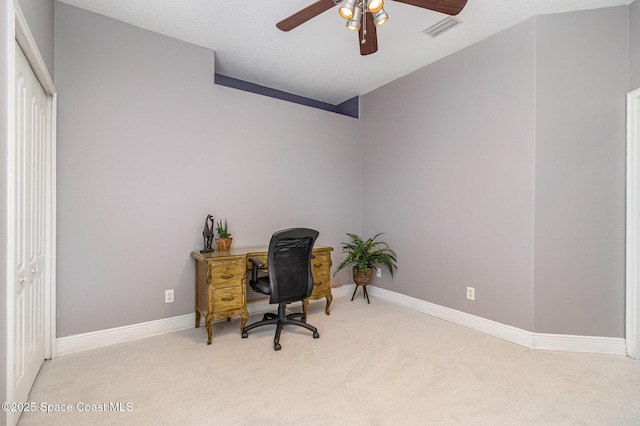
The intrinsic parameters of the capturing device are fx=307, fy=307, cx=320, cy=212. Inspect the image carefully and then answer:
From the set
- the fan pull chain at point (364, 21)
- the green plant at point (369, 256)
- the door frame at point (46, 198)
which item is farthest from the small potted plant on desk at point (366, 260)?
the door frame at point (46, 198)

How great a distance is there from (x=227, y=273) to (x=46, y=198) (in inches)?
59.3

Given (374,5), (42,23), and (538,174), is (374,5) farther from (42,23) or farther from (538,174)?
A: (42,23)

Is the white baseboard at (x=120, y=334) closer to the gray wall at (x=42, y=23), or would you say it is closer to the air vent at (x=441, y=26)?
the gray wall at (x=42, y=23)

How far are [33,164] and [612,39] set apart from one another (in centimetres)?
453

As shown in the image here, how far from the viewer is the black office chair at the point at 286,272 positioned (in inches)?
108

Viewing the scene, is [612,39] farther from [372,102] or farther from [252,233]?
[252,233]

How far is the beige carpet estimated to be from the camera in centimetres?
178

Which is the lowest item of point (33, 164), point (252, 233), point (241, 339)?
point (241, 339)

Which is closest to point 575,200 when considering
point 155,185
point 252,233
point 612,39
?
point 612,39

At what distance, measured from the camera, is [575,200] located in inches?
104

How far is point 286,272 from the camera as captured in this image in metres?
2.83

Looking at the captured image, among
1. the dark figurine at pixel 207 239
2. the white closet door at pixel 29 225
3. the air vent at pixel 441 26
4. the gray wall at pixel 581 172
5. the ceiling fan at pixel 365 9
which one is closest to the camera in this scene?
the white closet door at pixel 29 225

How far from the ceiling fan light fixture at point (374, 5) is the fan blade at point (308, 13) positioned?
0.22m

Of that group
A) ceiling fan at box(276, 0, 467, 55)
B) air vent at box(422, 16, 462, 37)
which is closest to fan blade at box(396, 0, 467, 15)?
ceiling fan at box(276, 0, 467, 55)
